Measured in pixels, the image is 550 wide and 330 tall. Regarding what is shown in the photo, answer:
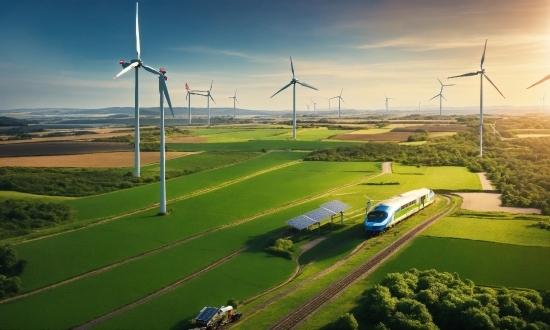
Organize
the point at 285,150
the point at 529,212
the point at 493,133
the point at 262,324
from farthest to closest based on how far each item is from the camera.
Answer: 1. the point at 493,133
2. the point at 285,150
3. the point at 529,212
4. the point at 262,324

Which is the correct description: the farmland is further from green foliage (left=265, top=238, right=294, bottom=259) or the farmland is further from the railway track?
green foliage (left=265, top=238, right=294, bottom=259)

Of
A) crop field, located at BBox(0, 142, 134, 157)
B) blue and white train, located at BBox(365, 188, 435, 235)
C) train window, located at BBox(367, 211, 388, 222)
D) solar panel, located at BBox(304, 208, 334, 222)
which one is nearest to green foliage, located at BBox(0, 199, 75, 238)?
solar panel, located at BBox(304, 208, 334, 222)

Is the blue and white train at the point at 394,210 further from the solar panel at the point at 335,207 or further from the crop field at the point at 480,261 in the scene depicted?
the crop field at the point at 480,261

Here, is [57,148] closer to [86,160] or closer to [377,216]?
[86,160]

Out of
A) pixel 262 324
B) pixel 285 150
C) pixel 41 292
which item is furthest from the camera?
pixel 285 150

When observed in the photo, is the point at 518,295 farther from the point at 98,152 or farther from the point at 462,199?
the point at 98,152

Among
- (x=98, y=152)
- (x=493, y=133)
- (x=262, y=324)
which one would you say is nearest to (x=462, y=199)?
(x=262, y=324)
